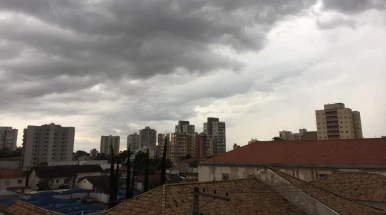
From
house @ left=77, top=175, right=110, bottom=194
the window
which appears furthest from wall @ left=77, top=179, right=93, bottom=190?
the window

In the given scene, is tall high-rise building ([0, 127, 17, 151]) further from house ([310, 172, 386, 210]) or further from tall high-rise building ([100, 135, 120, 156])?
house ([310, 172, 386, 210])

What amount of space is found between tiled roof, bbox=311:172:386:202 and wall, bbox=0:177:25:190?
6944 cm

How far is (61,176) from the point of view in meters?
75.8

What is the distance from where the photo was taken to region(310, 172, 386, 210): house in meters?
21.9

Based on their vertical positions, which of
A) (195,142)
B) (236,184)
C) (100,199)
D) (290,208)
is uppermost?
(195,142)

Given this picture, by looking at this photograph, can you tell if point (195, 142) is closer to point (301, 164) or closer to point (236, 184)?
point (301, 164)

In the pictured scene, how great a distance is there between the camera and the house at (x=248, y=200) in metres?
16.0

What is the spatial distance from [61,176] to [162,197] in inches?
2736

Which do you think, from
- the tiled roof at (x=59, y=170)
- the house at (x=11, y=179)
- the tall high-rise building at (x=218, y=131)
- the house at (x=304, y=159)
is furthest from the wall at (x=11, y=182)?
the tall high-rise building at (x=218, y=131)

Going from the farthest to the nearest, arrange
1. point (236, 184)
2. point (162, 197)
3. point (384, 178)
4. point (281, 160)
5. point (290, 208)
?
1. point (281, 160)
2. point (384, 178)
3. point (236, 184)
4. point (290, 208)
5. point (162, 197)

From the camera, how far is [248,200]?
707 inches

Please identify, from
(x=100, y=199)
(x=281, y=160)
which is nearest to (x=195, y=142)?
(x=100, y=199)

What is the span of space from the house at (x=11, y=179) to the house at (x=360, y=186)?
229ft

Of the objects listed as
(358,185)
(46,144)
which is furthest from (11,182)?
(358,185)
